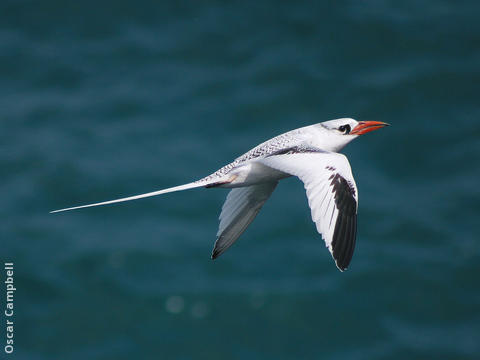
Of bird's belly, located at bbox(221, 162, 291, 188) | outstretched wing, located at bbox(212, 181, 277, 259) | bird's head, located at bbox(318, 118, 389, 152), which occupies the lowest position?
outstretched wing, located at bbox(212, 181, 277, 259)

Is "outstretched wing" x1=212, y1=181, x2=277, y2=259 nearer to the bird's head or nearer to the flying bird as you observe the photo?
the flying bird

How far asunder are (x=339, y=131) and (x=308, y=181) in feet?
7.92

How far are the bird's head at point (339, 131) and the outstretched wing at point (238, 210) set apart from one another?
3.76 ft

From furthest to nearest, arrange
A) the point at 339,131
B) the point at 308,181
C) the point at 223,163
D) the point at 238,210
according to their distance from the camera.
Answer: the point at 223,163 < the point at 238,210 < the point at 339,131 < the point at 308,181

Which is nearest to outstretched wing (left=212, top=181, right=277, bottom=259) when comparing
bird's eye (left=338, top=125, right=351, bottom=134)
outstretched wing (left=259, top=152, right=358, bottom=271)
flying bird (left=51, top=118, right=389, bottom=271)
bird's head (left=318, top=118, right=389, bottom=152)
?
flying bird (left=51, top=118, right=389, bottom=271)

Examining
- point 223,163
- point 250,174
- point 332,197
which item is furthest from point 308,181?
point 223,163

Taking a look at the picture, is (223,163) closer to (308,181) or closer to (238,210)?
(238,210)

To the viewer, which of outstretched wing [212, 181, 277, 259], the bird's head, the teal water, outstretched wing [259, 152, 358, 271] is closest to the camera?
outstretched wing [259, 152, 358, 271]

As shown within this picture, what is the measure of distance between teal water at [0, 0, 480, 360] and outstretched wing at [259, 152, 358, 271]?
10704 millimetres

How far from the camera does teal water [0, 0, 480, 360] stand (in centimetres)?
2052

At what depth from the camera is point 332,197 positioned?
10117 millimetres

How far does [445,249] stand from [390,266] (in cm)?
182

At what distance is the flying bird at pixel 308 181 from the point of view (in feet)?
32.7

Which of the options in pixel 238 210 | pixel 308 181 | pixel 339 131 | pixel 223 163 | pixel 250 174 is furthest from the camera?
pixel 223 163
